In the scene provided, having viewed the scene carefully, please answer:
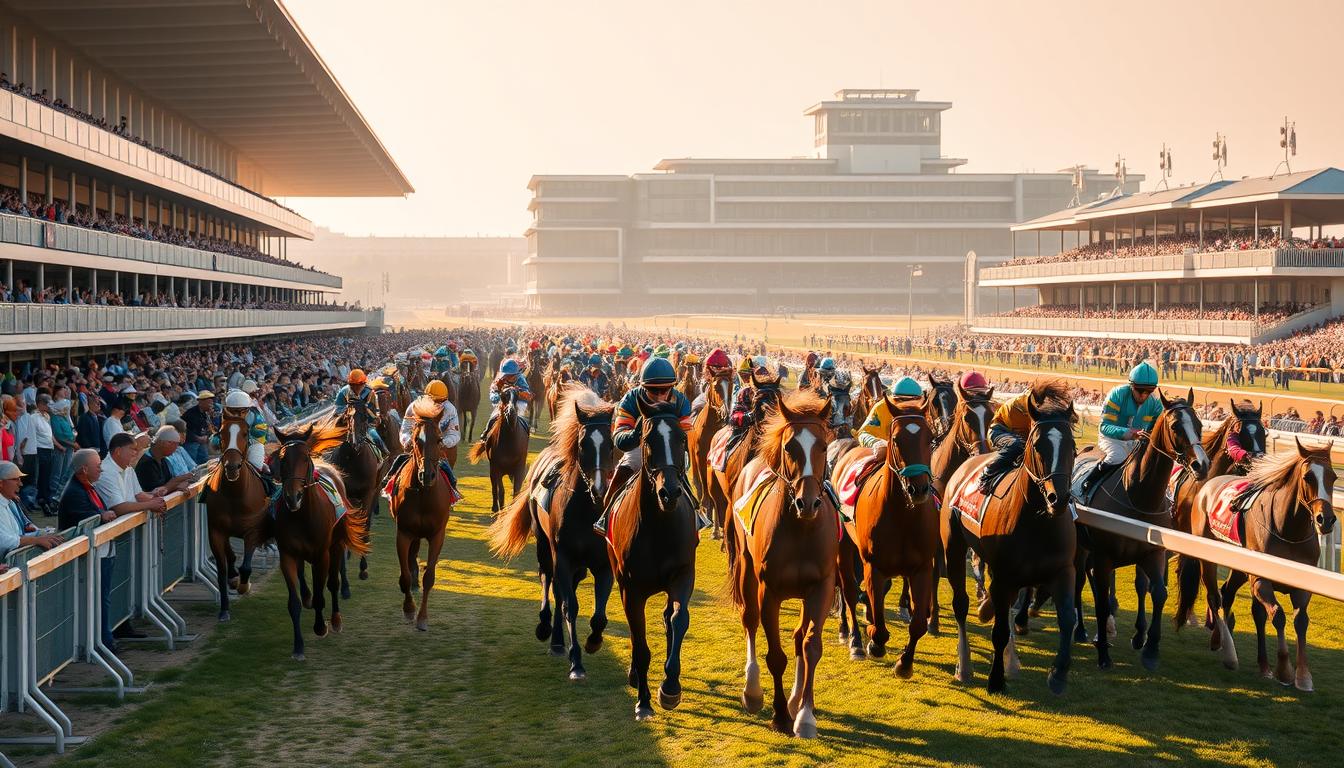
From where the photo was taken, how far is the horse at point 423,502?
35.3ft

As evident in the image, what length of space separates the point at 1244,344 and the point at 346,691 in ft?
141

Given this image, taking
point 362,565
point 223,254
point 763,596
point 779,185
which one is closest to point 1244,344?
point 223,254

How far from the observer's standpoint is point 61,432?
55.7 feet


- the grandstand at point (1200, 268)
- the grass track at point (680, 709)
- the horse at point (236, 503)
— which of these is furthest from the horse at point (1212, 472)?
the grandstand at point (1200, 268)

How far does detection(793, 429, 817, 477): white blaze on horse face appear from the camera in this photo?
23.4 ft

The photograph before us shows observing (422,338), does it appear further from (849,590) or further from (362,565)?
(849,590)

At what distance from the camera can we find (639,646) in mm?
8000

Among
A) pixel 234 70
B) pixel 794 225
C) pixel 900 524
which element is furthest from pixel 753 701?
pixel 794 225

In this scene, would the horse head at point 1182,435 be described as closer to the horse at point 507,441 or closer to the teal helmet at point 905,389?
the teal helmet at point 905,389

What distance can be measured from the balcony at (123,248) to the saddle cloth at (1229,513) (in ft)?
69.4

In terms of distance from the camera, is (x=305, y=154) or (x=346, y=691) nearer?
(x=346, y=691)

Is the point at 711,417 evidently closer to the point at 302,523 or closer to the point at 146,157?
the point at 302,523

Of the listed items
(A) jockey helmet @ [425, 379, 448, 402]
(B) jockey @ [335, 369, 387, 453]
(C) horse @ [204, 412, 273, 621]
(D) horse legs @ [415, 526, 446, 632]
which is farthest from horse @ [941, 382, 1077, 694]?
(B) jockey @ [335, 369, 387, 453]

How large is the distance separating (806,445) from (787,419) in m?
0.25
